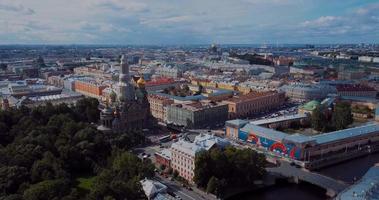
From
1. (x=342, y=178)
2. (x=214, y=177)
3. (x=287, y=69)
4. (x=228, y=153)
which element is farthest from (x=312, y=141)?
(x=287, y=69)

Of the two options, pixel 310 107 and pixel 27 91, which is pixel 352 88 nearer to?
pixel 310 107

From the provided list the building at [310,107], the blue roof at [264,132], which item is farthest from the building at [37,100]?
the building at [310,107]

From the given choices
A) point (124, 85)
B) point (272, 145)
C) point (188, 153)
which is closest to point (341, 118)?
point (272, 145)

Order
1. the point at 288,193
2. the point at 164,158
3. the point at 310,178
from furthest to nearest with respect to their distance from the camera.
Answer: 1. the point at 164,158
2. the point at 310,178
3. the point at 288,193

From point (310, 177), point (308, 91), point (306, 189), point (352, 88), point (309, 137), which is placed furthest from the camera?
point (352, 88)

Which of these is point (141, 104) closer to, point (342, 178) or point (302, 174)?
point (302, 174)

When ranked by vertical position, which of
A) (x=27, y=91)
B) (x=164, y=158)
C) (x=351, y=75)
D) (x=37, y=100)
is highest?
(x=351, y=75)

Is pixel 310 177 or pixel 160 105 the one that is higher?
pixel 160 105
